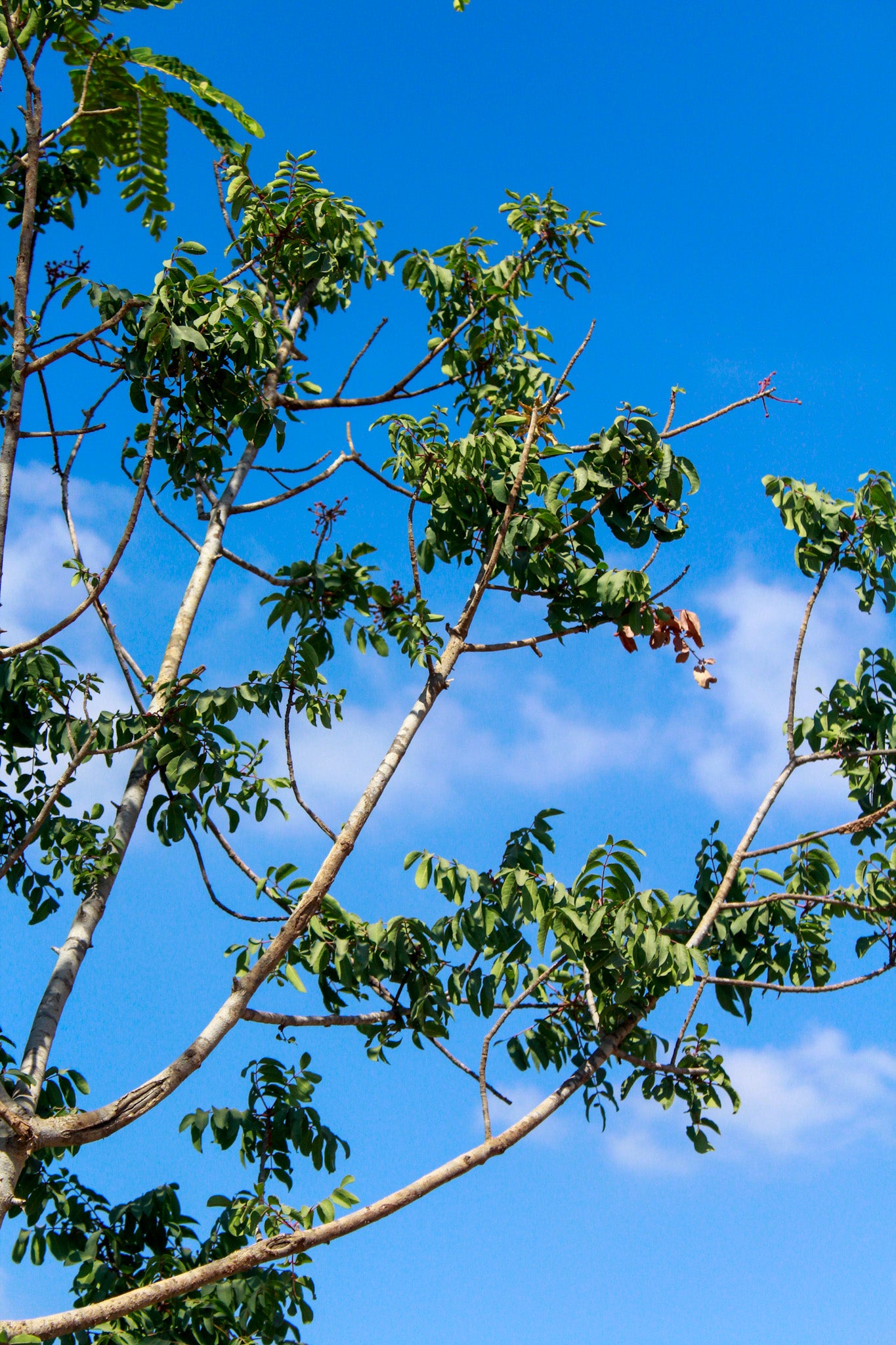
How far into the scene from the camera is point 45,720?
7527mm

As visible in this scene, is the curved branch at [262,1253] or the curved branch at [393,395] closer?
the curved branch at [262,1253]

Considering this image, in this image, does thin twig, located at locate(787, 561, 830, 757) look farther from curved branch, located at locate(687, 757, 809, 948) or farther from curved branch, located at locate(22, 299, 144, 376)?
curved branch, located at locate(22, 299, 144, 376)

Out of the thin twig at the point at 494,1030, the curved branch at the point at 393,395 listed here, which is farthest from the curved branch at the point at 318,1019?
the curved branch at the point at 393,395

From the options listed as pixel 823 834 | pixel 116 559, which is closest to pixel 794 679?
pixel 823 834

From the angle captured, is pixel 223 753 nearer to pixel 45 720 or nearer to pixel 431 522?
pixel 45 720

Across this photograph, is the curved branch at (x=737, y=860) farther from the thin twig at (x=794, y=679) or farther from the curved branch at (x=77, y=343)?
the curved branch at (x=77, y=343)

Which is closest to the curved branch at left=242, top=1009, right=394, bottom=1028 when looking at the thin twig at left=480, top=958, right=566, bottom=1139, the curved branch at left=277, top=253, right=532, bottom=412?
the thin twig at left=480, top=958, right=566, bottom=1139

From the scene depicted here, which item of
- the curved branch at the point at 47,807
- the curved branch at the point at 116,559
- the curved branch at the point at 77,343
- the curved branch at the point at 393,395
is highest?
the curved branch at the point at 393,395

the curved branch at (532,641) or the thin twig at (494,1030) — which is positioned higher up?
the curved branch at (532,641)

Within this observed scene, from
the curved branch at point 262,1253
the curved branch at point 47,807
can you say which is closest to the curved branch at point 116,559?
the curved branch at point 47,807

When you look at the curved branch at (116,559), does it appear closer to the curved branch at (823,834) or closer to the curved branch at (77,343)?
the curved branch at (77,343)

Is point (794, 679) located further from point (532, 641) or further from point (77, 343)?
point (77, 343)

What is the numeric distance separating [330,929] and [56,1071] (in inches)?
78.6

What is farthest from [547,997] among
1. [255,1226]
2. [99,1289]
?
[99,1289]
